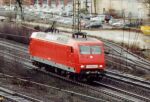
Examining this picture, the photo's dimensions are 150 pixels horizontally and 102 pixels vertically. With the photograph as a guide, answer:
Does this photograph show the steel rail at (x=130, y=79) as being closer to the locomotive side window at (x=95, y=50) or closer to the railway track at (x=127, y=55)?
the locomotive side window at (x=95, y=50)

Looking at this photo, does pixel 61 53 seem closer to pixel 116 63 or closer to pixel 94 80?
pixel 94 80

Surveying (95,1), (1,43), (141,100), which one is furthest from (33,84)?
(95,1)

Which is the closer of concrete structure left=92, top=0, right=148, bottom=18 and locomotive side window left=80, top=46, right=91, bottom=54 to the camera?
locomotive side window left=80, top=46, right=91, bottom=54

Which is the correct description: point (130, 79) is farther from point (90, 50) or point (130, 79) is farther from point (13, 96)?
point (13, 96)

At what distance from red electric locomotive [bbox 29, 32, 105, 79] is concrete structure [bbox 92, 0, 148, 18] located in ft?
131

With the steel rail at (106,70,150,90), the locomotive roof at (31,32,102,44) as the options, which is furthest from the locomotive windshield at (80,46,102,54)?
the steel rail at (106,70,150,90)

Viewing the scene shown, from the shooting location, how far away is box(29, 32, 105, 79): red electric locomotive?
91.7 ft

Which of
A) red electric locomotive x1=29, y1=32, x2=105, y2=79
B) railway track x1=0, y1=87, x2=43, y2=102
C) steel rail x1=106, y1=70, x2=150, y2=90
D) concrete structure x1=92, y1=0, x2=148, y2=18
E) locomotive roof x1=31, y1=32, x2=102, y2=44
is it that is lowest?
steel rail x1=106, y1=70, x2=150, y2=90

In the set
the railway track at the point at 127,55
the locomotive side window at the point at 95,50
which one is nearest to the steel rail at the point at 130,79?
the locomotive side window at the point at 95,50

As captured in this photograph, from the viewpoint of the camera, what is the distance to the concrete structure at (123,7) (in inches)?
2896

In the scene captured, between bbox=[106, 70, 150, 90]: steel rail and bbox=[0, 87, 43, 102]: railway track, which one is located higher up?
bbox=[0, 87, 43, 102]: railway track

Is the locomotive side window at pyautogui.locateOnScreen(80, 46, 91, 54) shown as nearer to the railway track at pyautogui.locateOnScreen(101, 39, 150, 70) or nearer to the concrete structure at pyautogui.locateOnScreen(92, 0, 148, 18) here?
the railway track at pyautogui.locateOnScreen(101, 39, 150, 70)

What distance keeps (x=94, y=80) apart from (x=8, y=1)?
7150 cm

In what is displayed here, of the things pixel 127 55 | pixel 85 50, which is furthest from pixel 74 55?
pixel 127 55
